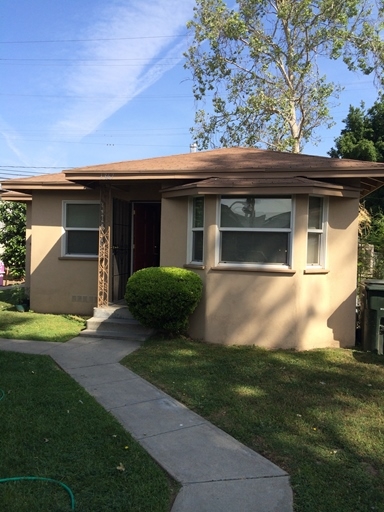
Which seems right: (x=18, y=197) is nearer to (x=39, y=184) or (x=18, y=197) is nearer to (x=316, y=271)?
(x=39, y=184)

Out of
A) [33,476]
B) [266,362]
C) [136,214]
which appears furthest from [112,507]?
[136,214]

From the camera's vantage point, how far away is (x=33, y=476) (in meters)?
3.09

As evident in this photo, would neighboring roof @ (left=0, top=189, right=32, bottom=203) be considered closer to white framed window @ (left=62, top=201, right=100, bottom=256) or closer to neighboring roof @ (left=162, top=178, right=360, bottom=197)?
white framed window @ (left=62, top=201, right=100, bottom=256)

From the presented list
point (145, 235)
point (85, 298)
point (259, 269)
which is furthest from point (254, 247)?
point (85, 298)

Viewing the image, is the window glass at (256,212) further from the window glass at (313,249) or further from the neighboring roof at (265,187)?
the window glass at (313,249)

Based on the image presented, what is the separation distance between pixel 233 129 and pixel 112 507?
22614 mm

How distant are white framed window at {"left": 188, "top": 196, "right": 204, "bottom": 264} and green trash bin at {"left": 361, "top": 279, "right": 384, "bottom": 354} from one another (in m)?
2.99

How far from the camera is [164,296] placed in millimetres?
7133

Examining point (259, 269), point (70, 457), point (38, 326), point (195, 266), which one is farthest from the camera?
point (38, 326)

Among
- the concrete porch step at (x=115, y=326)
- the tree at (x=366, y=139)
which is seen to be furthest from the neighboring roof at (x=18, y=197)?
the tree at (x=366, y=139)

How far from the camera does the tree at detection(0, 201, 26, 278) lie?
18.2m

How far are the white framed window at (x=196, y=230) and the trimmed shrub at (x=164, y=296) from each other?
0.60 m

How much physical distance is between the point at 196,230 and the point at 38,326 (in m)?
3.76

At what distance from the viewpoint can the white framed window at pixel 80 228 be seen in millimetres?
10000
